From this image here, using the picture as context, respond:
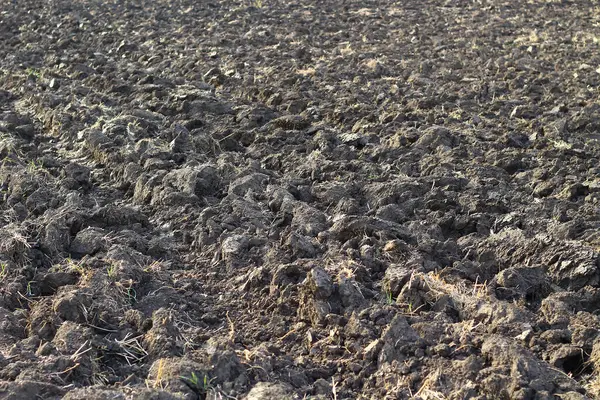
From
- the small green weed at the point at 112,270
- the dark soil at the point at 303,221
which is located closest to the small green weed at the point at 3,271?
the dark soil at the point at 303,221

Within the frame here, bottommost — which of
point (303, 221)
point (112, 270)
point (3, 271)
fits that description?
point (303, 221)

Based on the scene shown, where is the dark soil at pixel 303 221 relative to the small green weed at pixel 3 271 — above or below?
below

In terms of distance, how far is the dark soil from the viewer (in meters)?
3.40

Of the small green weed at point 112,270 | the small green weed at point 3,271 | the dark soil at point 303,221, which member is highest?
the small green weed at point 3,271

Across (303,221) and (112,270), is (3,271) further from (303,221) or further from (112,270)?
(303,221)

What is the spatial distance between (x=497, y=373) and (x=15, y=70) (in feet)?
23.2

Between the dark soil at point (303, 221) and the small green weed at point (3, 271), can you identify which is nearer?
the dark soil at point (303, 221)

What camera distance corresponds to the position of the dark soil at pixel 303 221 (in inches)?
134

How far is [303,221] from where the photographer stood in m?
4.70

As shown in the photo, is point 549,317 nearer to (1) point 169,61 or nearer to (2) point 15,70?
(1) point 169,61

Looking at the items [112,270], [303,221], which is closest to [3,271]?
[112,270]

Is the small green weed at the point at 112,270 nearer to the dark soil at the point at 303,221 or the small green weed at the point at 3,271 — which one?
the dark soil at the point at 303,221

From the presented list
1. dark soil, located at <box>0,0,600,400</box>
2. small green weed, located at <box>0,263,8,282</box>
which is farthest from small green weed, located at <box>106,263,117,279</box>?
small green weed, located at <box>0,263,8,282</box>

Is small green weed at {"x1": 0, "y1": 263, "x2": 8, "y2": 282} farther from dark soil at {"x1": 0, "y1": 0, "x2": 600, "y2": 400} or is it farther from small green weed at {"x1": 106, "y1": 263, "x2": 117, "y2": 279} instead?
small green weed at {"x1": 106, "y1": 263, "x2": 117, "y2": 279}
